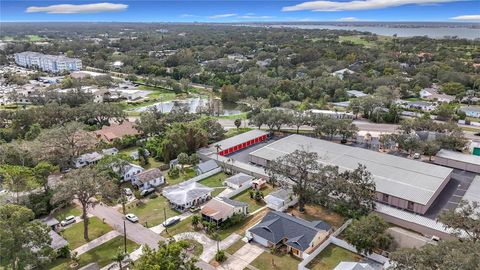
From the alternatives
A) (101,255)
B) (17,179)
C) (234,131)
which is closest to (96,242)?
(101,255)

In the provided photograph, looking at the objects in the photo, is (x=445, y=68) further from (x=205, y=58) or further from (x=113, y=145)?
(x=113, y=145)

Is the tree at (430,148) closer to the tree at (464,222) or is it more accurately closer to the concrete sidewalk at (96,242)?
the tree at (464,222)

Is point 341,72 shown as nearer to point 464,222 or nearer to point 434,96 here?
point 434,96

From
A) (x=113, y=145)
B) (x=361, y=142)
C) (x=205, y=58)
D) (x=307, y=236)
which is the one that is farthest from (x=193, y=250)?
(x=205, y=58)

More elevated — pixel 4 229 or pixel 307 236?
pixel 4 229

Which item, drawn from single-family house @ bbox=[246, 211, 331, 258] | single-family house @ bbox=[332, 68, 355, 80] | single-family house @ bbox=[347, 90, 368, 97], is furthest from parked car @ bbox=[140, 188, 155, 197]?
single-family house @ bbox=[332, 68, 355, 80]

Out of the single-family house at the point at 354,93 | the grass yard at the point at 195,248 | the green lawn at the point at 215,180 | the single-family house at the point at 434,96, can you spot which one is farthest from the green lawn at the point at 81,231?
the single-family house at the point at 434,96
